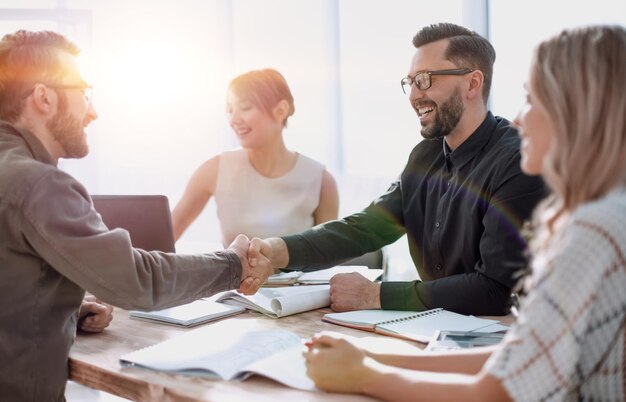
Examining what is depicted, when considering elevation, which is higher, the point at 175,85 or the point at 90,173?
the point at 175,85

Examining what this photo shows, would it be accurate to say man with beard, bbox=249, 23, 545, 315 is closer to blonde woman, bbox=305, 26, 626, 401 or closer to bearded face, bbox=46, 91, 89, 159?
bearded face, bbox=46, 91, 89, 159

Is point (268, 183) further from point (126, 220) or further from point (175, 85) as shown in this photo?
point (175, 85)

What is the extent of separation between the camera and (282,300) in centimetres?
185

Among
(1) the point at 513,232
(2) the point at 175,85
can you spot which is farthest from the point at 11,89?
(2) the point at 175,85

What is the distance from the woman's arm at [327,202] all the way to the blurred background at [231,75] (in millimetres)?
1311

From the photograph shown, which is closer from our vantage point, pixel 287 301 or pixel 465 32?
pixel 287 301

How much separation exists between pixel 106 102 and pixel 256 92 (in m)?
2.44

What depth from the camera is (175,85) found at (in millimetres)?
5430

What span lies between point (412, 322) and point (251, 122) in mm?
1942

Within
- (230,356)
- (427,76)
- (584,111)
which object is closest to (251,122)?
(427,76)

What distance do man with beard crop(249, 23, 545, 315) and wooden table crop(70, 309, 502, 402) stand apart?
9.6 inches

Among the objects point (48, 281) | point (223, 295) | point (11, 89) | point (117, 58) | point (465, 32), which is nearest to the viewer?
point (48, 281)

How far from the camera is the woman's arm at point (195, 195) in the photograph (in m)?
3.51

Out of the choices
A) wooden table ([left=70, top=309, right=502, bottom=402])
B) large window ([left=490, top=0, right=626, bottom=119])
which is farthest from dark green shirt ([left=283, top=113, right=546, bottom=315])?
large window ([left=490, top=0, right=626, bottom=119])
